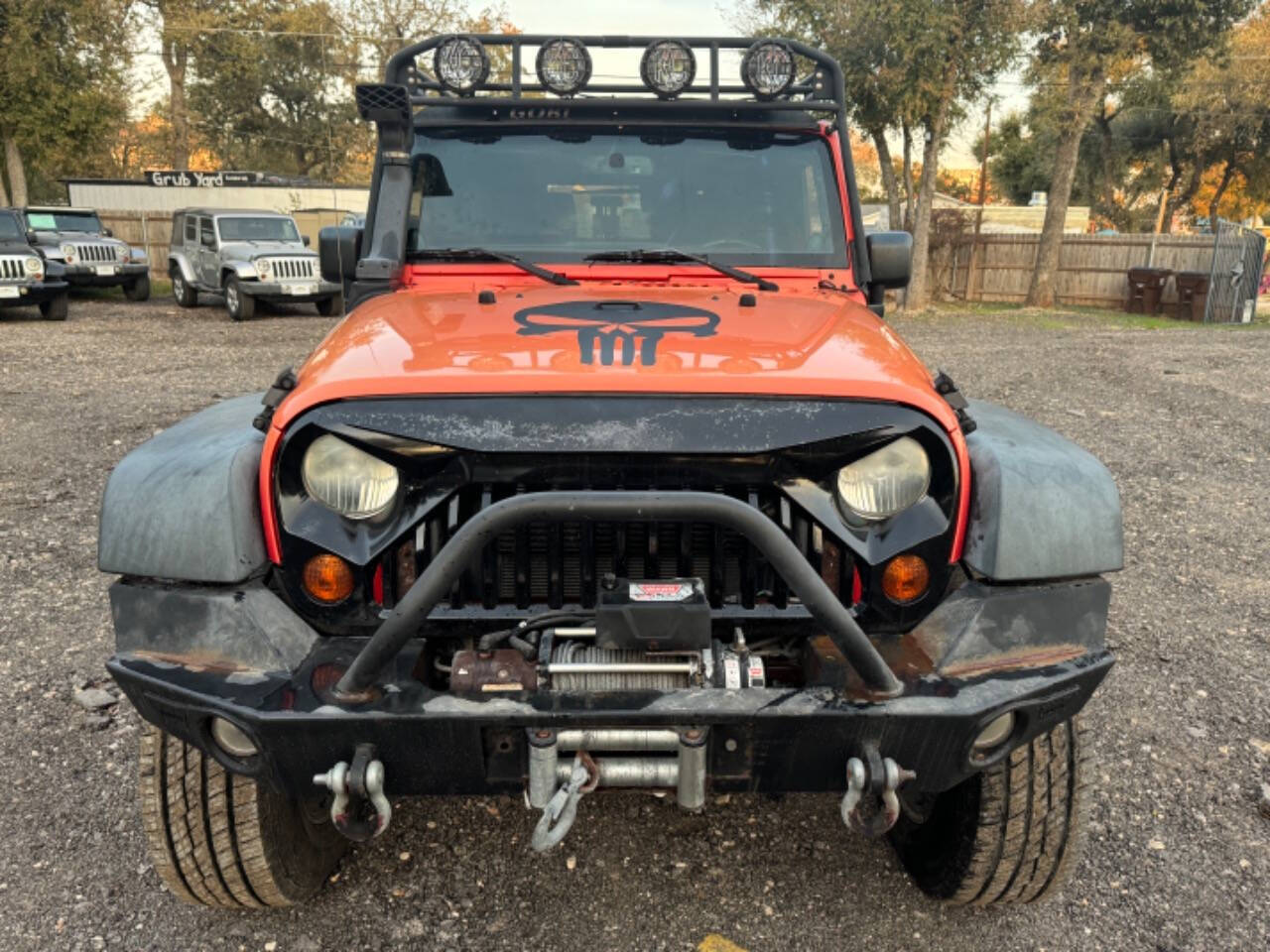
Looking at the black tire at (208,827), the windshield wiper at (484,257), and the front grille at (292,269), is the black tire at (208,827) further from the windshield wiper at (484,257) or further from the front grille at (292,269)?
the front grille at (292,269)

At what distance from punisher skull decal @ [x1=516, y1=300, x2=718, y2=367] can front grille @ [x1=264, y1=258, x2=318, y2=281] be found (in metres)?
15.2

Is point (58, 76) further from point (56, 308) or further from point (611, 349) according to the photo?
point (611, 349)

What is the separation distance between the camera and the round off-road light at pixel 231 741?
2.08 m

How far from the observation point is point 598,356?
2.28 meters

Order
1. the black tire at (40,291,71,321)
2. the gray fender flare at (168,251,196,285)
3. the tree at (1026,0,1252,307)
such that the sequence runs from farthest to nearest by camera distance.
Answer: the tree at (1026,0,1252,307)
the gray fender flare at (168,251,196,285)
the black tire at (40,291,71,321)

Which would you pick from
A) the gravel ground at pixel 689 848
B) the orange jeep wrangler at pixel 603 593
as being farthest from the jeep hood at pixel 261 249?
the orange jeep wrangler at pixel 603 593

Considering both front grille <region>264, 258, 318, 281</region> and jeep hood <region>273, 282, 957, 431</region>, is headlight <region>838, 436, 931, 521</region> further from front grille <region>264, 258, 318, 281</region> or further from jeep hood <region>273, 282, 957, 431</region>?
front grille <region>264, 258, 318, 281</region>

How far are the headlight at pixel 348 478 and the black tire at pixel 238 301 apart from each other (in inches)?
626

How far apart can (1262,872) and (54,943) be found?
3226mm

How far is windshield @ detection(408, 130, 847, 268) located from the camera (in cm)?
348

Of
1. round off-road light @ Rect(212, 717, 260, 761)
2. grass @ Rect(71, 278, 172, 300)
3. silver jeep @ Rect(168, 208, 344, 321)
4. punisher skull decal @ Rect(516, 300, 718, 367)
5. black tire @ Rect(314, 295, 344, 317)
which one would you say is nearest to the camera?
round off-road light @ Rect(212, 717, 260, 761)

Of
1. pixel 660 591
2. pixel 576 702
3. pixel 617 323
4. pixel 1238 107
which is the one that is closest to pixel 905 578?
pixel 660 591

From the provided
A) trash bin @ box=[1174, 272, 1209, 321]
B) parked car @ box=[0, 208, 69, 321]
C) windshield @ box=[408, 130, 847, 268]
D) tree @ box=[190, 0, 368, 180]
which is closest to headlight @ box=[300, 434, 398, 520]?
windshield @ box=[408, 130, 847, 268]

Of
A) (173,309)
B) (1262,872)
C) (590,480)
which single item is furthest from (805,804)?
(173,309)
